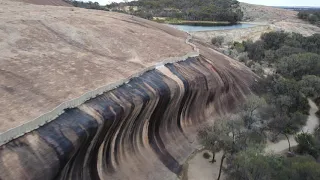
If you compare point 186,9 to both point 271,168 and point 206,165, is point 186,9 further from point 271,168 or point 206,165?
point 271,168

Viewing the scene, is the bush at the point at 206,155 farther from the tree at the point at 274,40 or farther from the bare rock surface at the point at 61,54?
the tree at the point at 274,40

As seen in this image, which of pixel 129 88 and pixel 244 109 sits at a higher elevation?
pixel 129 88

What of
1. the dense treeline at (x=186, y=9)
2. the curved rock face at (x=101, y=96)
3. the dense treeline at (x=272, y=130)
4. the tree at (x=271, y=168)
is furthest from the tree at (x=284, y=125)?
the dense treeline at (x=186, y=9)

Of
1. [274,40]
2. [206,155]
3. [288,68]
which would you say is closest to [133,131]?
[206,155]

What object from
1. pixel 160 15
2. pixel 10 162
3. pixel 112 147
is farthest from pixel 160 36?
pixel 160 15

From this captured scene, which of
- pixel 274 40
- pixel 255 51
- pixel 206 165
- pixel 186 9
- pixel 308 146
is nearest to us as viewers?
pixel 206 165

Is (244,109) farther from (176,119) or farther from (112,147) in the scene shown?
(112,147)

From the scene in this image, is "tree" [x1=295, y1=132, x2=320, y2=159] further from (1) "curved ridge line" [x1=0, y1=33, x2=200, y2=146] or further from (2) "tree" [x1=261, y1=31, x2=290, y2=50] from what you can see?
(2) "tree" [x1=261, y1=31, x2=290, y2=50]
